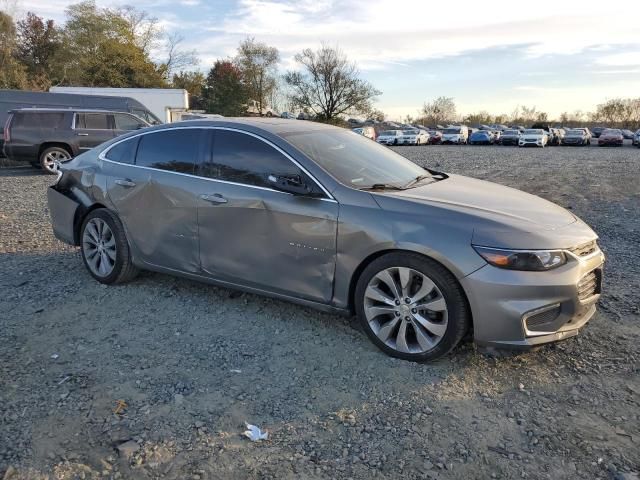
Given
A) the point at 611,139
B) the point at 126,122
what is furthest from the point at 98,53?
the point at 611,139

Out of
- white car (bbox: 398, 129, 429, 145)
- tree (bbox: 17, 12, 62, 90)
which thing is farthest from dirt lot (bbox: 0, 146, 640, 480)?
tree (bbox: 17, 12, 62, 90)

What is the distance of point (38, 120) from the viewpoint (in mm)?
13469

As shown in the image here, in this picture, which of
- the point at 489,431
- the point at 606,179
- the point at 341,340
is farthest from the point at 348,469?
the point at 606,179

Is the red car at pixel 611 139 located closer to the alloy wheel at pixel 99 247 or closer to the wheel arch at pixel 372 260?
the wheel arch at pixel 372 260

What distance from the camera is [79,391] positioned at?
3166 mm

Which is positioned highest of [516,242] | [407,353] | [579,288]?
[516,242]

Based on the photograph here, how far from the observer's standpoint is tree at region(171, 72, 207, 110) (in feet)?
180

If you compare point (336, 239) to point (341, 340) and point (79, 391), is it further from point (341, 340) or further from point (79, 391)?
point (79, 391)

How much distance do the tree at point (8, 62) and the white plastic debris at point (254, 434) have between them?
1552 inches

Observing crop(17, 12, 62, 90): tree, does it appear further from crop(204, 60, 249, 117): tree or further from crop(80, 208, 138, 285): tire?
crop(80, 208, 138, 285): tire

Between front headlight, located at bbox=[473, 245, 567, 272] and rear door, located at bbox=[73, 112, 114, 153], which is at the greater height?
rear door, located at bbox=[73, 112, 114, 153]

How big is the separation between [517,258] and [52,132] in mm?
13584

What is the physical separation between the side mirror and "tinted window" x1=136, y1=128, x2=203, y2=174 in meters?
0.90

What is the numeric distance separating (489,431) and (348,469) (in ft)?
2.75
